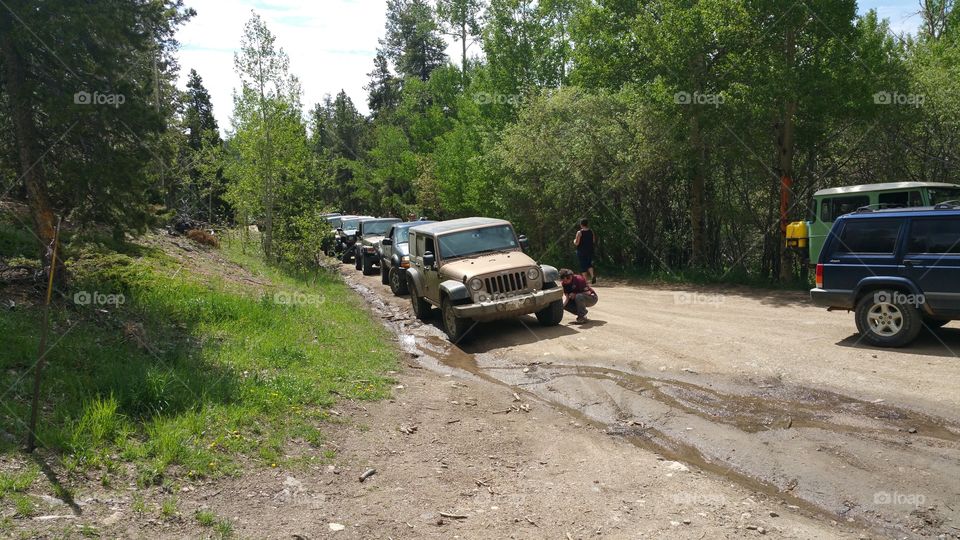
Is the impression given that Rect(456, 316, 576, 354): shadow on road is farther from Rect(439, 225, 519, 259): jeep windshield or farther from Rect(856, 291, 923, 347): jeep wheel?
Rect(856, 291, 923, 347): jeep wheel

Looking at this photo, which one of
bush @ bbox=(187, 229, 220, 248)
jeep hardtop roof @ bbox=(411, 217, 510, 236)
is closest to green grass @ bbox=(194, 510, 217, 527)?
jeep hardtop roof @ bbox=(411, 217, 510, 236)

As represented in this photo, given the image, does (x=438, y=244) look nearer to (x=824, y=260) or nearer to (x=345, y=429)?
(x=345, y=429)

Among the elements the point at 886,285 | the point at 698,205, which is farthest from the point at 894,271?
the point at 698,205

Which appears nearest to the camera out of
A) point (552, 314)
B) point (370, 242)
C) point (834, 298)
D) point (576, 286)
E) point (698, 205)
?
point (834, 298)

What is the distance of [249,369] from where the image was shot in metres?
7.39

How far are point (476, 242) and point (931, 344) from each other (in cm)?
717

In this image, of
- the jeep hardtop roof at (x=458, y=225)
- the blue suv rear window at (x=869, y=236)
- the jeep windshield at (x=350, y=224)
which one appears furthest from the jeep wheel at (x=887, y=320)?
the jeep windshield at (x=350, y=224)

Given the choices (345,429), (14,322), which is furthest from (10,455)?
(14,322)

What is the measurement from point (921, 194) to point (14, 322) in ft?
48.1

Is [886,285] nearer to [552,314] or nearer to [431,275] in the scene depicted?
[552,314]

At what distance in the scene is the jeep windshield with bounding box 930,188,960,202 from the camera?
11531 millimetres

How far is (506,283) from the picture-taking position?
10203mm

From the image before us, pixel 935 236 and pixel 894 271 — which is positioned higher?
pixel 935 236

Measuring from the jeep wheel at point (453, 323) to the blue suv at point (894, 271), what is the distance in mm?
5524
